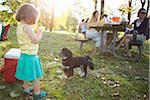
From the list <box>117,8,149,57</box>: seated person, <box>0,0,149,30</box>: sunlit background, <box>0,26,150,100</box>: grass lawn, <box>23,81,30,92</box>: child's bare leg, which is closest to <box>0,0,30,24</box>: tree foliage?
<box>0,0,149,30</box>: sunlit background

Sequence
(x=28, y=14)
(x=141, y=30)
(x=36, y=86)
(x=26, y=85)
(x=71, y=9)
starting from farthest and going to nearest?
(x=71, y=9) → (x=141, y=30) → (x=26, y=85) → (x=36, y=86) → (x=28, y=14)

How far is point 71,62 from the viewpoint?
162 inches

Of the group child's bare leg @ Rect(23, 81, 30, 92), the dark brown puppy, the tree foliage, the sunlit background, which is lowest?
child's bare leg @ Rect(23, 81, 30, 92)

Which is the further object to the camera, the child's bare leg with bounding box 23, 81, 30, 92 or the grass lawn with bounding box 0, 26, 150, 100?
the grass lawn with bounding box 0, 26, 150, 100

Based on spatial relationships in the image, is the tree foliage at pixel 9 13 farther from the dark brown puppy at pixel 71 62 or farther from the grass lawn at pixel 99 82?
the dark brown puppy at pixel 71 62

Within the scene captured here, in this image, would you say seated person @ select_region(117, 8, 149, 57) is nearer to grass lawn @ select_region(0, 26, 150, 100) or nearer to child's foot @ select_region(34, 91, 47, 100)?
grass lawn @ select_region(0, 26, 150, 100)

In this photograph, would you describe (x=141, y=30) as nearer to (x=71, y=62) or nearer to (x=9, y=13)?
(x=71, y=62)

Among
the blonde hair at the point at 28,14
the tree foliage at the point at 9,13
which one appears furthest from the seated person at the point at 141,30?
the tree foliage at the point at 9,13

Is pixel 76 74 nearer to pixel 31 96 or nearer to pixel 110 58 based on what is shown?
pixel 31 96

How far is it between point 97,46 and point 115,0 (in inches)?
429

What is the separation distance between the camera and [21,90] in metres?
3.58

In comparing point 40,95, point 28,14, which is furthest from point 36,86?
point 28,14

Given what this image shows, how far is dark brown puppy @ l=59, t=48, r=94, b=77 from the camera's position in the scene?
4074mm

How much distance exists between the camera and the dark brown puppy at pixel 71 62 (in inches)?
160
